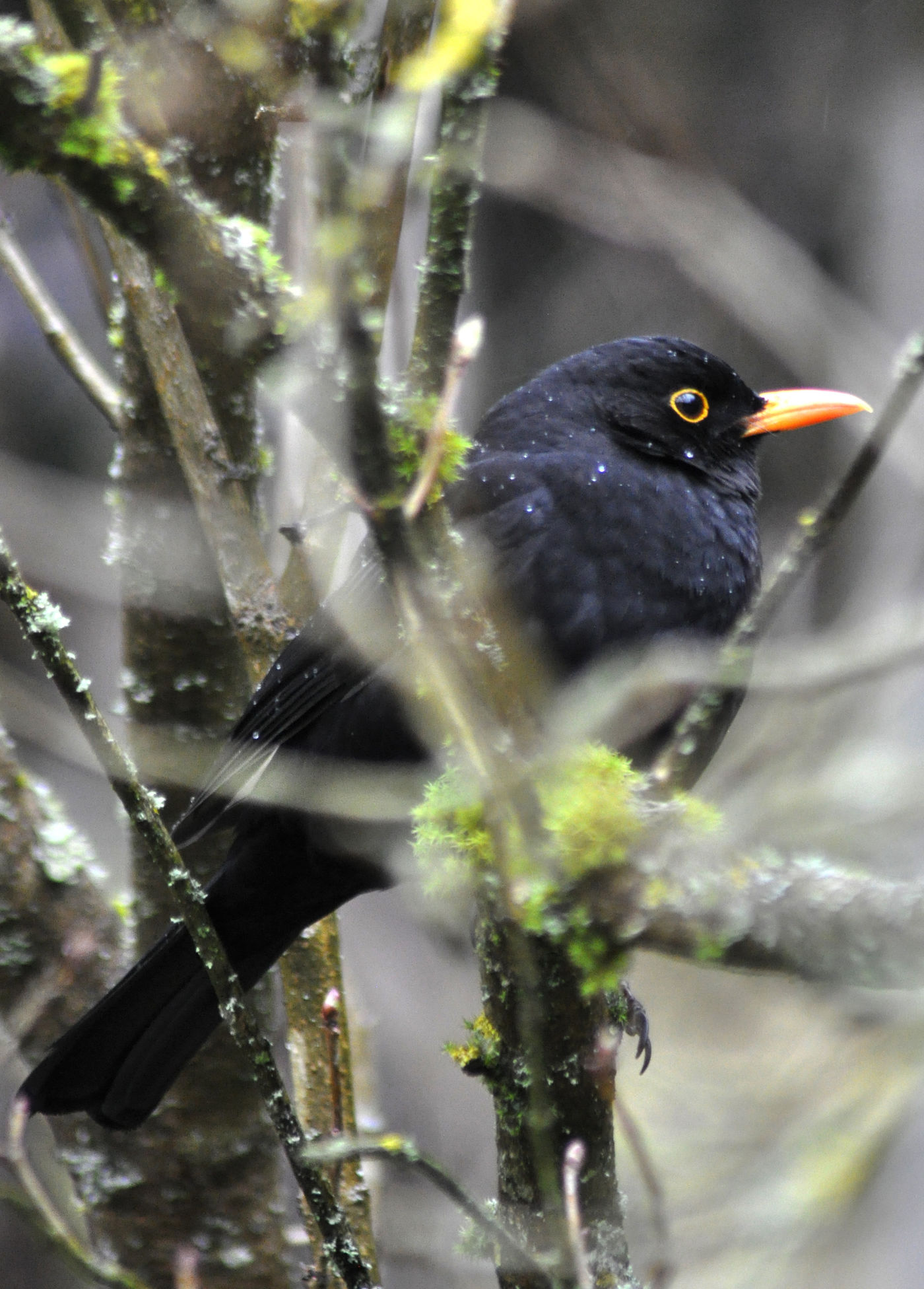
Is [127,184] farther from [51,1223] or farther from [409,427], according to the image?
[51,1223]

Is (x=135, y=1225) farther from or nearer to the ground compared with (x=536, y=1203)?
farther from the ground

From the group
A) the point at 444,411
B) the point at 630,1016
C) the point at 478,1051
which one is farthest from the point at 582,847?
the point at 630,1016

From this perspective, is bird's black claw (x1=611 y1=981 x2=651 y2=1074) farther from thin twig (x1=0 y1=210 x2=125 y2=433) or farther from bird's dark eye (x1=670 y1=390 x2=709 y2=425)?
thin twig (x1=0 y1=210 x2=125 y2=433)

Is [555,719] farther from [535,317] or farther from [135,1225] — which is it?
[535,317]

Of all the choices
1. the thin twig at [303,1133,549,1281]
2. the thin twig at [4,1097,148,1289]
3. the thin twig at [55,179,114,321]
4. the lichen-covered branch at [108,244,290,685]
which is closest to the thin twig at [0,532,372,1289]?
the thin twig at [303,1133,549,1281]

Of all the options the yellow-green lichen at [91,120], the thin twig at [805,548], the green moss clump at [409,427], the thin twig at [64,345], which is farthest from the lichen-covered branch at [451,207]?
the thin twig at [64,345]

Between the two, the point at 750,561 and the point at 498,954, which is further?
the point at 750,561

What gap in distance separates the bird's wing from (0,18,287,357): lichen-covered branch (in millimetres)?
1343

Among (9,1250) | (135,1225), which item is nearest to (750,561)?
(135,1225)

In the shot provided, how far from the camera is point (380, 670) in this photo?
9.39 feet

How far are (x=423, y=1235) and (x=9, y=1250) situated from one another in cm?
191

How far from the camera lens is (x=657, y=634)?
9.11 feet

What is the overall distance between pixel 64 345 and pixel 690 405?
1.48 metres

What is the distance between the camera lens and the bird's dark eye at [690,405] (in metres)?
3.33
